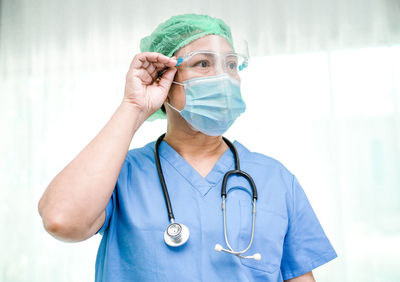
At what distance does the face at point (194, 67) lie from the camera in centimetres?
103

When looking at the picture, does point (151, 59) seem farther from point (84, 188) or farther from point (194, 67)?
point (84, 188)

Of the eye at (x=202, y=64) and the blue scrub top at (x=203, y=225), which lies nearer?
the blue scrub top at (x=203, y=225)

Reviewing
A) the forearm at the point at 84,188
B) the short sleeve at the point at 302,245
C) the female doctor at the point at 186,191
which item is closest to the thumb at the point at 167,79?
the female doctor at the point at 186,191

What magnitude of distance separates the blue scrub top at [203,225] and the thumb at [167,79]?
0.65ft

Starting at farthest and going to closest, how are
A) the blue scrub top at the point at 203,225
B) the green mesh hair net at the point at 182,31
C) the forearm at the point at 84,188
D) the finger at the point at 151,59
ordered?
the green mesh hair net at the point at 182,31
the finger at the point at 151,59
the blue scrub top at the point at 203,225
the forearm at the point at 84,188

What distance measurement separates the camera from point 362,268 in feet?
6.41

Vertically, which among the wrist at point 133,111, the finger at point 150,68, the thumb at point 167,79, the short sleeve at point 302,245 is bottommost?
the short sleeve at point 302,245

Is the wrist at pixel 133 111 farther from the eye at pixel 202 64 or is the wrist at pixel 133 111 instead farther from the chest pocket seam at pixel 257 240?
the chest pocket seam at pixel 257 240

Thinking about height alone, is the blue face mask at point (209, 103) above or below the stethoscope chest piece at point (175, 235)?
above

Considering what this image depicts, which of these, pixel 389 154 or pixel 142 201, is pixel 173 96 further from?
pixel 389 154

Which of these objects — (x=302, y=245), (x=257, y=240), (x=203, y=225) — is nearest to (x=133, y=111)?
(x=203, y=225)

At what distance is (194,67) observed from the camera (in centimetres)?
103

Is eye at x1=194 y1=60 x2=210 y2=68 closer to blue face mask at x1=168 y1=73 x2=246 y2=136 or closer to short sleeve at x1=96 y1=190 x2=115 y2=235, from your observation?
blue face mask at x1=168 y1=73 x2=246 y2=136

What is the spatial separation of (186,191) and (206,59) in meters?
0.41
